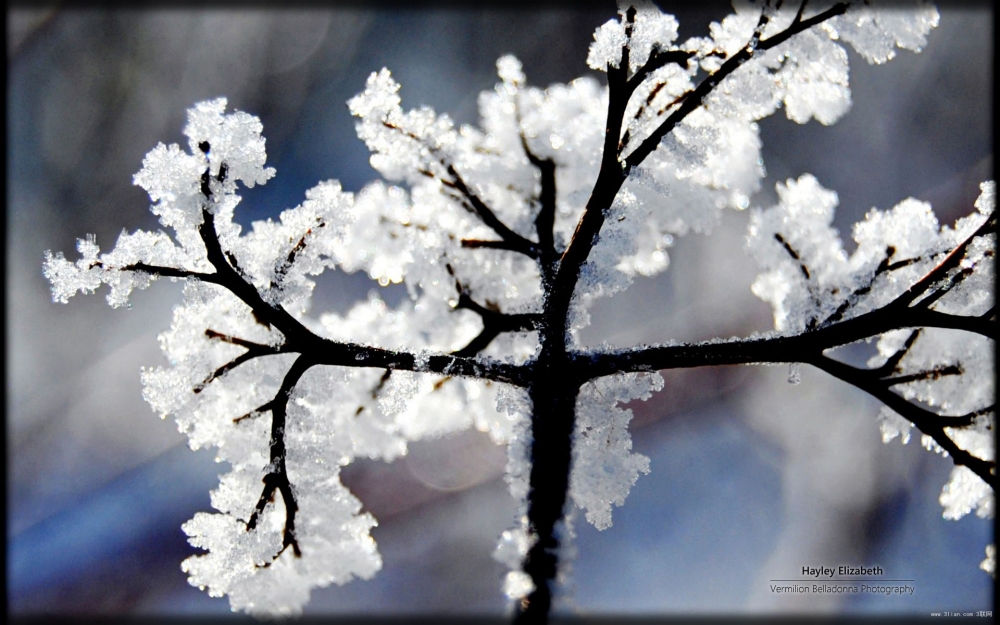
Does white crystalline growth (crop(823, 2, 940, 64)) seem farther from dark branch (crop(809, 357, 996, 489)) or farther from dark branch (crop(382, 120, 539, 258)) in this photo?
dark branch (crop(382, 120, 539, 258))

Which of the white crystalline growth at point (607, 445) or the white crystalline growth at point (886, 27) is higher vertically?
the white crystalline growth at point (886, 27)

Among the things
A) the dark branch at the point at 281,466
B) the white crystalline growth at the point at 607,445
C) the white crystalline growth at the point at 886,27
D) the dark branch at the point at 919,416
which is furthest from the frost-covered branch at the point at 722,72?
the dark branch at the point at 281,466

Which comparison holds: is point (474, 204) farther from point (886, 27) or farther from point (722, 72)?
point (886, 27)

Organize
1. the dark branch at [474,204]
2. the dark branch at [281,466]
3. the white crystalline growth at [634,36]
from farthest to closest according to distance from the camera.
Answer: the dark branch at [474,204], the dark branch at [281,466], the white crystalline growth at [634,36]

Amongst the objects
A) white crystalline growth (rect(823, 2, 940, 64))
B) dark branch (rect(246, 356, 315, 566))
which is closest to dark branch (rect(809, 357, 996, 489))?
white crystalline growth (rect(823, 2, 940, 64))

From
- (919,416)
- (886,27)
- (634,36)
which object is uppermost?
(886,27)

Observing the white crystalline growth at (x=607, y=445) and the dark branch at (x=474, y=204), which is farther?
the dark branch at (x=474, y=204)

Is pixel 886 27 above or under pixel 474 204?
above

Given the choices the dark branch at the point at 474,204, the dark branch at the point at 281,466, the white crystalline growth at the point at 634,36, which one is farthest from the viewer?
the dark branch at the point at 474,204

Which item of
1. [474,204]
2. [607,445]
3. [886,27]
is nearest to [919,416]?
[607,445]

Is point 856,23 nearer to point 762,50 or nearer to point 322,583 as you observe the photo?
point 762,50

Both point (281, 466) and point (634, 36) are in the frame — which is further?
point (281, 466)

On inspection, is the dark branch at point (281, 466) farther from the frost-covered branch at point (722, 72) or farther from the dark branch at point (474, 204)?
the frost-covered branch at point (722, 72)
